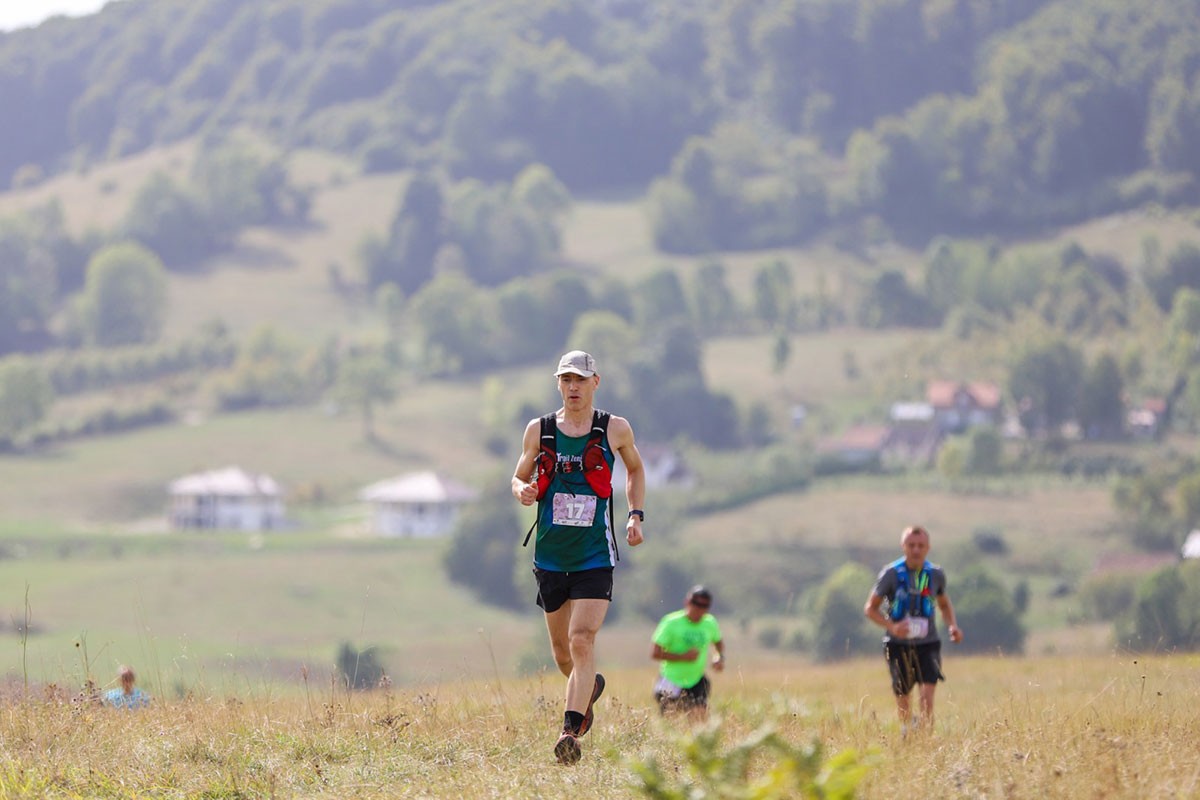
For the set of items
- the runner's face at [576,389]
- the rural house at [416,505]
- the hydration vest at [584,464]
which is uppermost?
the rural house at [416,505]

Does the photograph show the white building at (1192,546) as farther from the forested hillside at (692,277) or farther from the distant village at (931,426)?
the forested hillside at (692,277)

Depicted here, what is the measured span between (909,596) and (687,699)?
1.56m

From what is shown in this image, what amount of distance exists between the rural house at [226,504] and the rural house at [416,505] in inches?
197

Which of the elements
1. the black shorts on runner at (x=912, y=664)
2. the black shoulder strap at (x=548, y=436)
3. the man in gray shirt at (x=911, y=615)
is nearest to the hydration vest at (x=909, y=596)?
the man in gray shirt at (x=911, y=615)

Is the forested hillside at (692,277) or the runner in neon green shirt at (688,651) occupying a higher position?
the forested hillside at (692,277)

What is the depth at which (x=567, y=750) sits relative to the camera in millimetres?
8000

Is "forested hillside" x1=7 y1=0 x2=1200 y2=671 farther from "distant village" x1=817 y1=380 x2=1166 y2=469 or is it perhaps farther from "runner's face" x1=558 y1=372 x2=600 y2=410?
"runner's face" x1=558 y1=372 x2=600 y2=410

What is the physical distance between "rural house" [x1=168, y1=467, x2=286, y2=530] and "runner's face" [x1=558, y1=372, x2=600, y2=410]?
3384 inches

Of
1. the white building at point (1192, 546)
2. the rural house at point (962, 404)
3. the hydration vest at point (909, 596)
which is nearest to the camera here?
the hydration vest at point (909, 596)

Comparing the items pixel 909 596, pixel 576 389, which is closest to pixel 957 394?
pixel 909 596

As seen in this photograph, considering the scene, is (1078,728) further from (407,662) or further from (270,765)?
(407,662)

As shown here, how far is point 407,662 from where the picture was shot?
189 ft

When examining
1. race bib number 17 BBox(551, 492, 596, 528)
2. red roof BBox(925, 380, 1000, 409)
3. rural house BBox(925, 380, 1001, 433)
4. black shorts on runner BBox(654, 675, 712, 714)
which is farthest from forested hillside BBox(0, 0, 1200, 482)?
race bib number 17 BBox(551, 492, 596, 528)

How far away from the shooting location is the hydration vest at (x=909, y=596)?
34.8 ft
